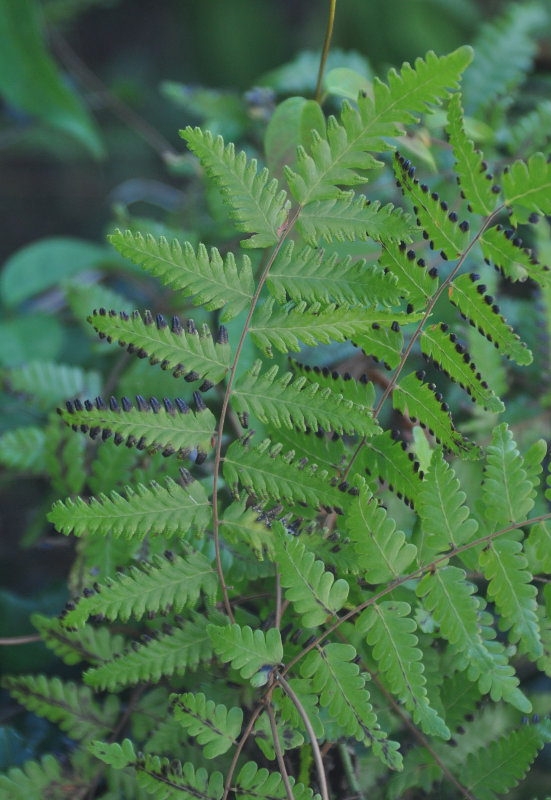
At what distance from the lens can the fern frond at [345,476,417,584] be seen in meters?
0.56

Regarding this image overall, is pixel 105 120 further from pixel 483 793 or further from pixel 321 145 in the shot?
pixel 483 793

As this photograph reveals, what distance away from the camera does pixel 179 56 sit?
2195mm

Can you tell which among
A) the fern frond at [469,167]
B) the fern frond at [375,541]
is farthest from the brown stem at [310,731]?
the fern frond at [469,167]

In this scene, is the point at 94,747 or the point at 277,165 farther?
the point at 277,165

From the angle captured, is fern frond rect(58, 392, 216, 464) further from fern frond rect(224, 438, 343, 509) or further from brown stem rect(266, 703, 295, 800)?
brown stem rect(266, 703, 295, 800)

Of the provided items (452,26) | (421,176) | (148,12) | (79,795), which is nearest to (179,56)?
(148,12)

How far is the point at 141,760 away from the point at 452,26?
1.76 m

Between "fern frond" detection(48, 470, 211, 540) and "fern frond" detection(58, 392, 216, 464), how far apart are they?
0.11 feet

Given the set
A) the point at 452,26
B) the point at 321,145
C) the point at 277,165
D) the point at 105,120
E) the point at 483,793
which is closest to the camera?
the point at 321,145

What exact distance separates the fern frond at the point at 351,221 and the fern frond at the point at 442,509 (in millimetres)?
196

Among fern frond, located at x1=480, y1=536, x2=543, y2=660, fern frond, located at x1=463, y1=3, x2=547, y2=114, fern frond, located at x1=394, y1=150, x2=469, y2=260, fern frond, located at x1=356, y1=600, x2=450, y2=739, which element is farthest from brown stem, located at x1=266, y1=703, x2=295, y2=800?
fern frond, located at x1=463, y1=3, x2=547, y2=114

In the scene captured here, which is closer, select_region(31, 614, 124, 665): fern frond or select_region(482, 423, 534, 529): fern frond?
select_region(482, 423, 534, 529): fern frond

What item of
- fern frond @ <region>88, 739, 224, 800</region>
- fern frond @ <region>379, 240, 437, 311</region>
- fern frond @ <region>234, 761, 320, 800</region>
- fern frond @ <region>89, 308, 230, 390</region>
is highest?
fern frond @ <region>379, 240, 437, 311</region>

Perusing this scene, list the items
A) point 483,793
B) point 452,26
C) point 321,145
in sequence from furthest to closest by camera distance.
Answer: point 452,26 < point 483,793 < point 321,145
